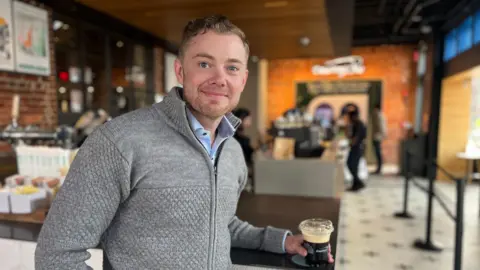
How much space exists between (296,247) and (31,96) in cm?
390

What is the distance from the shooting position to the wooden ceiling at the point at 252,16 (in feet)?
14.0

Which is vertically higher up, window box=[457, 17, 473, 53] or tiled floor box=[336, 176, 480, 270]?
window box=[457, 17, 473, 53]

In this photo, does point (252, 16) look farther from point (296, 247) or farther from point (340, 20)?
point (296, 247)

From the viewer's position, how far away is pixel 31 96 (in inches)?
161

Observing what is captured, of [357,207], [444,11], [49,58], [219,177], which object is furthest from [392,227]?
[444,11]

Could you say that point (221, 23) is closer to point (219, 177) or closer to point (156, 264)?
point (219, 177)

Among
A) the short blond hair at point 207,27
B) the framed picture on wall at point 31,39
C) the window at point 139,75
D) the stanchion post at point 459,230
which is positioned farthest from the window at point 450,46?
the short blond hair at point 207,27

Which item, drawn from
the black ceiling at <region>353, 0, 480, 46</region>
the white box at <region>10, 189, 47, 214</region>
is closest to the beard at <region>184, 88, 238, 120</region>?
the white box at <region>10, 189, 47, 214</region>

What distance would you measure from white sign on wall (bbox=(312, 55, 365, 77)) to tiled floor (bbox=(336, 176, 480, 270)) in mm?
4710

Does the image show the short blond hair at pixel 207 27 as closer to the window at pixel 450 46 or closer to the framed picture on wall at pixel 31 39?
the framed picture on wall at pixel 31 39

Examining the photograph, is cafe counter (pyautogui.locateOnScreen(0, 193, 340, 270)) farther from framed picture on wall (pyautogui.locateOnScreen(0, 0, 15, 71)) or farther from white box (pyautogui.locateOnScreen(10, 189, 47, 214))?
framed picture on wall (pyautogui.locateOnScreen(0, 0, 15, 71))

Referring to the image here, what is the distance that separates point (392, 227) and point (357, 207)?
0.98m

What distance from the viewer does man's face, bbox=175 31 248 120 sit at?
1.04m

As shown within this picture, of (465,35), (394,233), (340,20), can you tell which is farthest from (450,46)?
(394,233)
